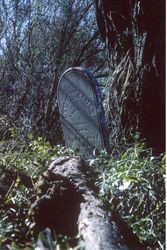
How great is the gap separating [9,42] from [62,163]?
851cm

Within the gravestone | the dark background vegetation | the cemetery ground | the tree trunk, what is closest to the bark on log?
the cemetery ground

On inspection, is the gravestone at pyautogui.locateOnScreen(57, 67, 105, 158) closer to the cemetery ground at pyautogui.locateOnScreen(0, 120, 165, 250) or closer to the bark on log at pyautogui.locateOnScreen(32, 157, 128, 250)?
the cemetery ground at pyautogui.locateOnScreen(0, 120, 165, 250)

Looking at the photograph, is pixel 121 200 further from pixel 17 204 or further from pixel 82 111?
pixel 82 111

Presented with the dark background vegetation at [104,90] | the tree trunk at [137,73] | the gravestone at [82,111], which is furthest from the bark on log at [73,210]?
the gravestone at [82,111]

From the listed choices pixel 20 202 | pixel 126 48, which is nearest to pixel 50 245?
pixel 20 202

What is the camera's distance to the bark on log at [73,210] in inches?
98.9

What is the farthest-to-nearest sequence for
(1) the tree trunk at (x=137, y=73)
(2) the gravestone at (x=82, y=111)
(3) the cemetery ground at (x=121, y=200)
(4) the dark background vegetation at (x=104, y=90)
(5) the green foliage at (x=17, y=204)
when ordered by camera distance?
(2) the gravestone at (x=82, y=111) < (1) the tree trunk at (x=137, y=73) < (4) the dark background vegetation at (x=104, y=90) < (3) the cemetery ground at (x=121, y=200) < (5) the green foliage at (x=17, y=204)

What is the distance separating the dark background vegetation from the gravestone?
8.4 inches

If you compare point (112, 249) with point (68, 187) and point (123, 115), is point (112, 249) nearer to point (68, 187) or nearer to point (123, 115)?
point (68, 187)

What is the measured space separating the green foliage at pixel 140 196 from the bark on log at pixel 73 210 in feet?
0.76

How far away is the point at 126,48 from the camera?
18.9 ft

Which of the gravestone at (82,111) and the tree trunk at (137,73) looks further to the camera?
the gravestone at (82,111)

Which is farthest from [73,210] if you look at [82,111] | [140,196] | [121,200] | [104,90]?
[104,90]

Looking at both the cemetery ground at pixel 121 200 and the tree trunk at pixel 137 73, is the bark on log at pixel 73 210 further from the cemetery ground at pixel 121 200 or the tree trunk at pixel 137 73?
the tree trunk at pixel 137 73
